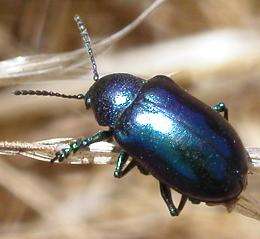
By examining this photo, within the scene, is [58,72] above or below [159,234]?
above

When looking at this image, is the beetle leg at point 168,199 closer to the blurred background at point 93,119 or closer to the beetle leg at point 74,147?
the beetle leg at point 74,147

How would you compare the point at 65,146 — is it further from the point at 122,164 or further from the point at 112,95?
the point at 112,95

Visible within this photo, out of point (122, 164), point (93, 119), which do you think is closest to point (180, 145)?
point (122, 164)

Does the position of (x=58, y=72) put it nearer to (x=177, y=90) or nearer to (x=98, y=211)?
(x=177, y=90)

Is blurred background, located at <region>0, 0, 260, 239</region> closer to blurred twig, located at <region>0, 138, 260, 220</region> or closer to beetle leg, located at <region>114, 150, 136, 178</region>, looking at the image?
beetle leg, located at <region>114, 150, 136, 178</region>

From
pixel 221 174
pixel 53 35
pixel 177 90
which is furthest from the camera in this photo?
pixel 53 35

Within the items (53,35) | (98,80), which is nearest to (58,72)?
(98,80)
